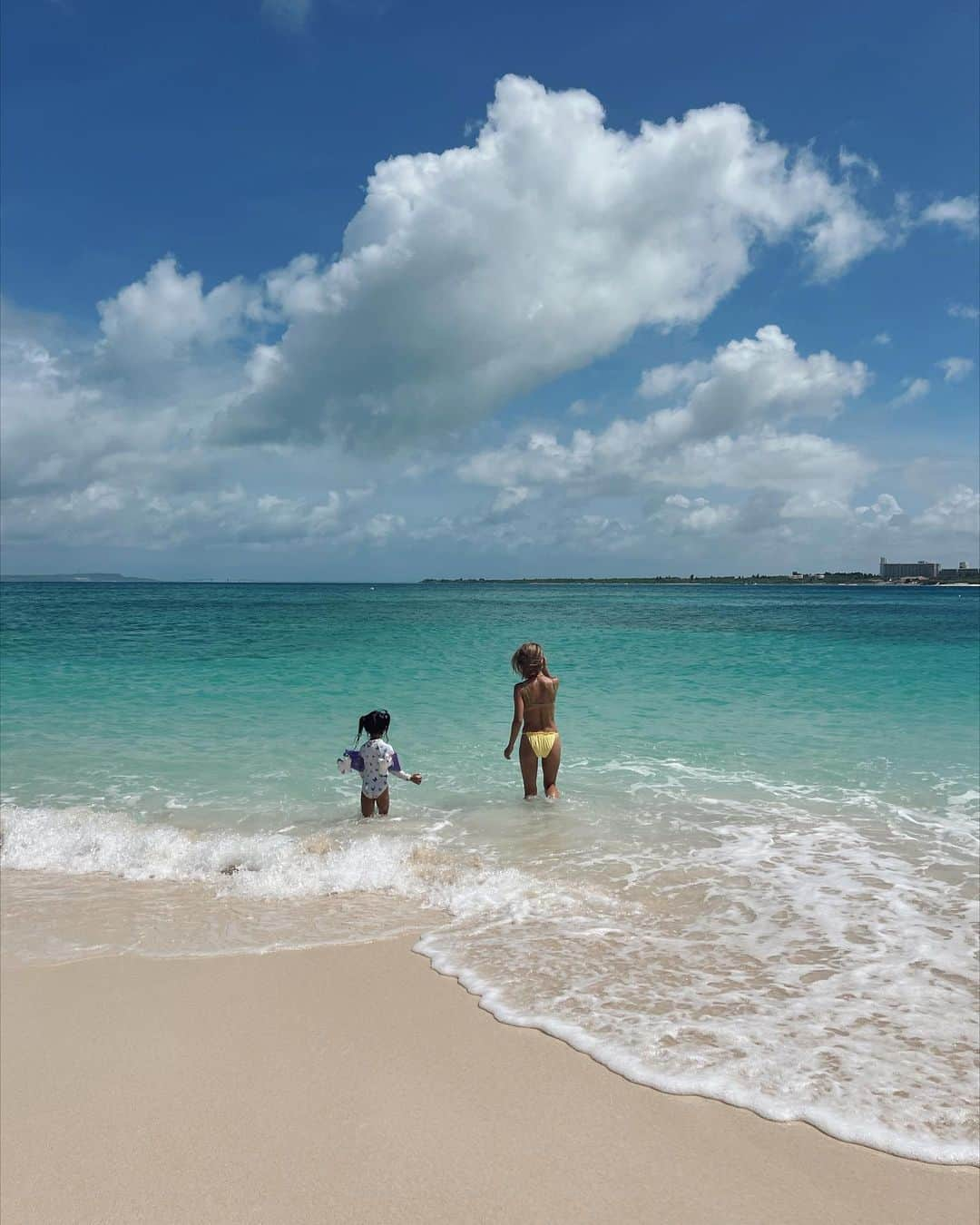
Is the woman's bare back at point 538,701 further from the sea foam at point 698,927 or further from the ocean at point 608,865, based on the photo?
the sea foam at point 698,927

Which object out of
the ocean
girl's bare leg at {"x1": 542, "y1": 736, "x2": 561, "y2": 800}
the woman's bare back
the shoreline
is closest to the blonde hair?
the woman's bare back

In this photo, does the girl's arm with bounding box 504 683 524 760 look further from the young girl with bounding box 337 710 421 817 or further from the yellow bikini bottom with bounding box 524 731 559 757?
the young girl with bounding box 337 710 421 817

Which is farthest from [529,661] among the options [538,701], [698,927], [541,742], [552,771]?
[698,927]

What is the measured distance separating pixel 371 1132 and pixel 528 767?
19.9ft

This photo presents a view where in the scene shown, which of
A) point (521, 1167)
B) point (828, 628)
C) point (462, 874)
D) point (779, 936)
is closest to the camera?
point (521, 1167)

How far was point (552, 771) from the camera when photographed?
934cm

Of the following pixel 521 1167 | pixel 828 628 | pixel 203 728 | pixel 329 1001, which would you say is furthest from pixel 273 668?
pixel 828 628

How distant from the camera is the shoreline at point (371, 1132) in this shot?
2.90 meters

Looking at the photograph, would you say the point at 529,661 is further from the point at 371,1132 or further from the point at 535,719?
the point at 371,1132

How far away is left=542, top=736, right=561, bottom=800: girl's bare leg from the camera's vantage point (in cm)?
928

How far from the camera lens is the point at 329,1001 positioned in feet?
14.6

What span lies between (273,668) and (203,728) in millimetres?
9250

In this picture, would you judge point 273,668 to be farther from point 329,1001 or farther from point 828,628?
point 828,628

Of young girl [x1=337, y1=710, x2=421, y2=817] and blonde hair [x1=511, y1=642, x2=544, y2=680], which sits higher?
blonde hair [x1=511, y1=642, x2=544, y2=680]
